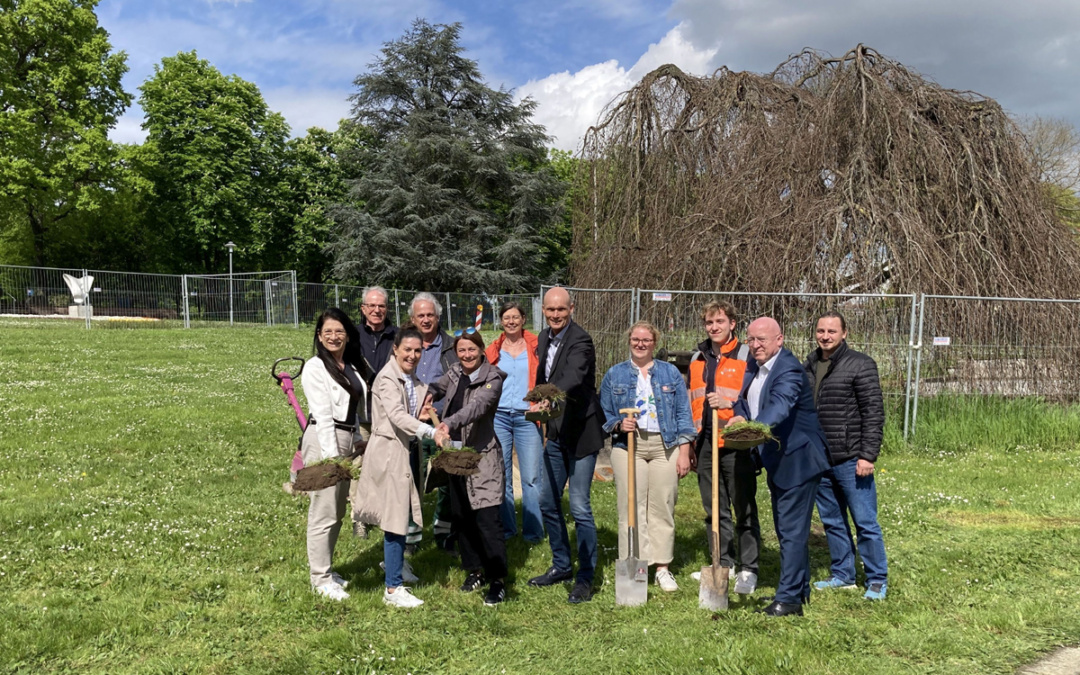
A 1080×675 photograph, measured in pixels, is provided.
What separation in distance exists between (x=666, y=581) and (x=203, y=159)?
1355 inches

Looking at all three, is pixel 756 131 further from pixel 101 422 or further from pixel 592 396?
pixel 101 422

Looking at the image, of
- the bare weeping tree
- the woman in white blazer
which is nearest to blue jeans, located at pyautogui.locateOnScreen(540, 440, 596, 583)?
the woman in white blazer

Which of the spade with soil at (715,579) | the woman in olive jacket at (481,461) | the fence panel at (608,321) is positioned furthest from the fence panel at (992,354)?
the woman in olive jacket at (481,461)

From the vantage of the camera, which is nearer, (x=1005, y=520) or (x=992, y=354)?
(x=1005, y=520)

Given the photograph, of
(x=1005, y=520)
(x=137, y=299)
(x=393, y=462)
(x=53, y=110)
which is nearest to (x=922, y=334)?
(x=1005, y=520)

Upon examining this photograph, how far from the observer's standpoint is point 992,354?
9.60m

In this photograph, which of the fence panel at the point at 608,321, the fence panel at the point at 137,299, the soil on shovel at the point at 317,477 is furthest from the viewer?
the fence panel at the point at 137,299

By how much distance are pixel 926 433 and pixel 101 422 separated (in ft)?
34.8

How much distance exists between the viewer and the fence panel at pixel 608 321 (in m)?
10.6

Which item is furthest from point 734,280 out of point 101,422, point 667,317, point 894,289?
point 101,422

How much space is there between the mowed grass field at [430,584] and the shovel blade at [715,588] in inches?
3.2

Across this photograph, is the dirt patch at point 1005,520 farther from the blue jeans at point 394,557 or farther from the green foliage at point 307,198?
the green foliage at point 307,198

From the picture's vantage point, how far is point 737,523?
5.07 metres

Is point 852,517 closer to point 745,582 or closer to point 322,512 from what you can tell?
point 745,582
